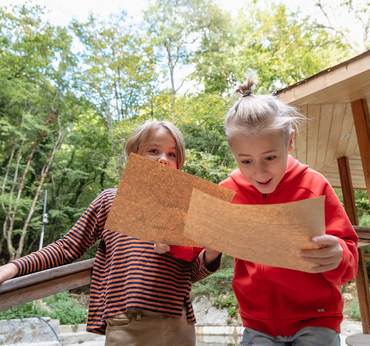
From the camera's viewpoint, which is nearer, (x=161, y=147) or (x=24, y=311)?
(x=161, y=147)

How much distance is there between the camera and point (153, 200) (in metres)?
0.92

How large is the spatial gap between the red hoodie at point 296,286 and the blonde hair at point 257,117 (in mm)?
186

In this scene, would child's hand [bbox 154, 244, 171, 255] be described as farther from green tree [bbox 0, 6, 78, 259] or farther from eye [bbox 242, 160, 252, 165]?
green tree [bbox 0, 6, 78, 259]

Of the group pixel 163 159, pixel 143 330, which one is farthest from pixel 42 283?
pixel 163 159

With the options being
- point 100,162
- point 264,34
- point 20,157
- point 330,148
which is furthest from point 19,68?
point 330,148

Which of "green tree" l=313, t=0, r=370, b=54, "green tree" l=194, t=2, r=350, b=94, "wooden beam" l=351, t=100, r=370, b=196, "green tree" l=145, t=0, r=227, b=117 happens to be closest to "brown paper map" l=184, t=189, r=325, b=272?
"wooden beam" l=351, t=100, r=370, b=196

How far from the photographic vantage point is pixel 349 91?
2.80 metres

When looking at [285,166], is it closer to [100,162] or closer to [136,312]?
[136,312]

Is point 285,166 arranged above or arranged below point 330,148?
below

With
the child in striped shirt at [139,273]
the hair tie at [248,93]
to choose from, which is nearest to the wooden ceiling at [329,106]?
the hair tie at [248,93]

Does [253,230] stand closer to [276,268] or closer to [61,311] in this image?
[276,268]

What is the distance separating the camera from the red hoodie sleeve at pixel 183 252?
3.96 ft

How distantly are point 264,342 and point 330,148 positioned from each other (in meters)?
3.63

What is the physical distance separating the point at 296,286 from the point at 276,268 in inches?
3.0
